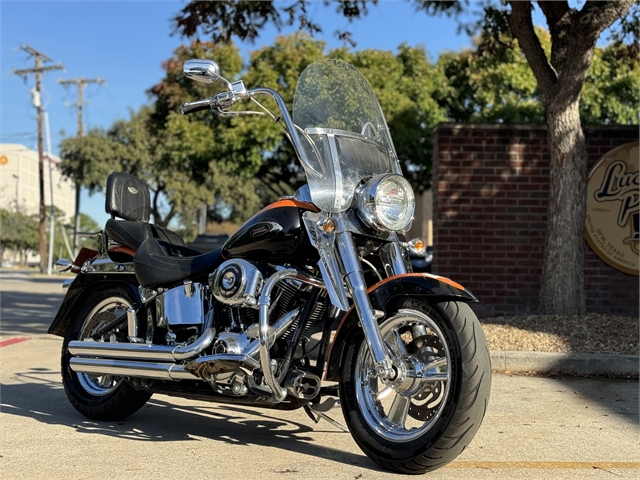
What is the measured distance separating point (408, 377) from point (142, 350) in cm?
167

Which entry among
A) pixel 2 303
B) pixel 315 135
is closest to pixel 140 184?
pixel 315 135

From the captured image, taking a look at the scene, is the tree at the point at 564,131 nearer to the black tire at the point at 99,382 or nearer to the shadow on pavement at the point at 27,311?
the black tire at the point at 99,382

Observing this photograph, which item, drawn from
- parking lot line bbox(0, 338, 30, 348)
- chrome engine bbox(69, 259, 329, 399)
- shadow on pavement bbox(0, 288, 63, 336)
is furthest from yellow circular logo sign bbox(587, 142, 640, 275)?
shadow on pavement bbox(0, 288, 63, 336)

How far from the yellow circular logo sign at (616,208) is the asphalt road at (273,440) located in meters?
3.89

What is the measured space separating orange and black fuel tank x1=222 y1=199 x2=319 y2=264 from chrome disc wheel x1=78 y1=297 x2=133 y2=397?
1.28 meters

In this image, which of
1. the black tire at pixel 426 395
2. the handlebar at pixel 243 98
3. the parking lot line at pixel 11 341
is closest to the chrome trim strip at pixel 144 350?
the black tire at pixel 426 395

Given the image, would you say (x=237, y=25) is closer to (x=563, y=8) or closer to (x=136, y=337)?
(x=563, y=8)

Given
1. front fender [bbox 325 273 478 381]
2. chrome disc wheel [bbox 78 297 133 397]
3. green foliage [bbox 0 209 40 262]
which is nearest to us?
front fender [bbox 325 273 478 381]

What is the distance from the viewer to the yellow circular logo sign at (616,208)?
1005cm

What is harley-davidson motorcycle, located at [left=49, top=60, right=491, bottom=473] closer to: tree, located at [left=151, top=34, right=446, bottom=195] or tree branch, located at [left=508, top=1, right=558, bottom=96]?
tree branch, located at [left=508, top=1, right=558, bottom=96]

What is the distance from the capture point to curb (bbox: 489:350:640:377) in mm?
7000

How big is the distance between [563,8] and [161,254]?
623 cm

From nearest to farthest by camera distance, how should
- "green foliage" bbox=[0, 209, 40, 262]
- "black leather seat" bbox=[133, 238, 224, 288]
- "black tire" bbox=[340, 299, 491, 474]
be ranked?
"black tire" bbox=[340, 299, 491, 474] → "black leather seat" bbox=[133, 238, 224, 288] → "green foliage" bbox=[0, 209, 40, 262]

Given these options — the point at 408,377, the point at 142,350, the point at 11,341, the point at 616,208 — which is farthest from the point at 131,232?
the point at 616,208
